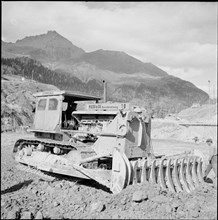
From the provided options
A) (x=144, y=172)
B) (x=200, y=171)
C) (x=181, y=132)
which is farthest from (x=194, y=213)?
(x=181, y=132)

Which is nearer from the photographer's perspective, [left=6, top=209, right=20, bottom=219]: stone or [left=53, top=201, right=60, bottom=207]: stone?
[left=6, top=209, right=20, bottom=219]: stone

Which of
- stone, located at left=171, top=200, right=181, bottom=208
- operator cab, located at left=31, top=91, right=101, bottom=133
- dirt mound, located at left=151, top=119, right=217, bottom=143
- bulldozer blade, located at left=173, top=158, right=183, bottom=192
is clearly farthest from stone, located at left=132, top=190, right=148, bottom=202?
dirt mound, located at left=151, top=119, right=217, bottom=143

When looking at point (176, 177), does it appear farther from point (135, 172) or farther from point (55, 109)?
point (55, 109)

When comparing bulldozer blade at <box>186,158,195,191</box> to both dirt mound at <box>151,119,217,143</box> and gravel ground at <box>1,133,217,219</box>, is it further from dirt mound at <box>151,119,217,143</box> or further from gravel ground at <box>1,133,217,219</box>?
dirt mound at <box>151,119,217,143</box>

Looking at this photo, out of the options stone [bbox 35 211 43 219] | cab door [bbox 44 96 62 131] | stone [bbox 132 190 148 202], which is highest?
cab door [bbox 44 96 62 131]

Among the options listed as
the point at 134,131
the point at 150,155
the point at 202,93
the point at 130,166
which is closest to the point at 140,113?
the point at 134,131

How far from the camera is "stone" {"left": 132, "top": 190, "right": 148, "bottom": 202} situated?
5.88 metres

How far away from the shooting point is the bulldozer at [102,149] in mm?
6770

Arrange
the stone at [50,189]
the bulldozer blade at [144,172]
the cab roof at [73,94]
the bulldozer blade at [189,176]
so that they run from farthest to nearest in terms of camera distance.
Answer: the cab roof at [73,94] → the bulldozer blade at [189,176] → the stone at [50,189] → the bulldozer blade at [144,172]

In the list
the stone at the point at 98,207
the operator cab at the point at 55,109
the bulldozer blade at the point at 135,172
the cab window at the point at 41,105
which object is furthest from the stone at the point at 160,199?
the cab window at the point at 41,105

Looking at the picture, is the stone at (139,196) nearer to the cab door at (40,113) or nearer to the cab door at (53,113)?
the cab door at (53,113)

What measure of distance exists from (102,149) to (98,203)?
2.10 m

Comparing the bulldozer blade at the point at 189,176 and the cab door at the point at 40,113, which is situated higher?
the cab door at the point at 40,113

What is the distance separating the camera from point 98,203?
584 centimetres
